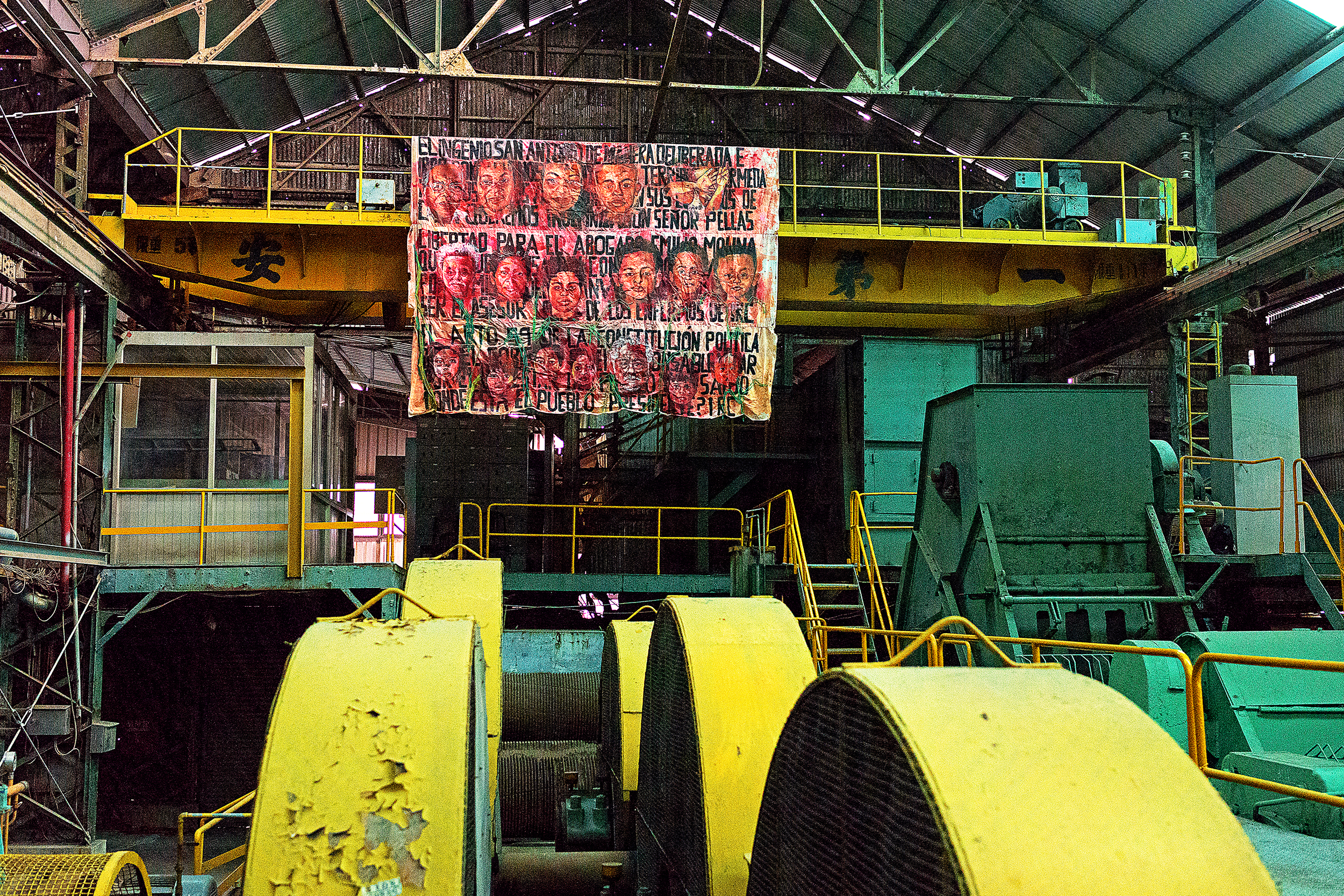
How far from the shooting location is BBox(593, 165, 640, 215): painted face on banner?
1534 cm

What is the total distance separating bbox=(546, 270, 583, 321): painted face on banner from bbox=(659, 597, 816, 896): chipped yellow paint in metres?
10.4

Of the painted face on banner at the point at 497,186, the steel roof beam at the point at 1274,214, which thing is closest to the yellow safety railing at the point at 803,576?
the painted face on banner at the point at 497,186

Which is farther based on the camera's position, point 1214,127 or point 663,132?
point 663,132

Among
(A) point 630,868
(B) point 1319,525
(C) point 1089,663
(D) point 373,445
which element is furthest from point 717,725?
(D) point 373,445

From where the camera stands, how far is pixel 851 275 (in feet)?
55.0

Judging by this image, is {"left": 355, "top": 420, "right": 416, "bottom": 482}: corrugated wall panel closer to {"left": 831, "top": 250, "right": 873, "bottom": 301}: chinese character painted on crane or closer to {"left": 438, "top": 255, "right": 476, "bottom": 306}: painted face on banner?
{"left": 438, "top": 255, "right": 476, "bottom": 306}: painted face on banner

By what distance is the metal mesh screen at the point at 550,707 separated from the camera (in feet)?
37.7

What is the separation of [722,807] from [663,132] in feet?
73.7

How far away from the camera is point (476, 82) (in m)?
25.1

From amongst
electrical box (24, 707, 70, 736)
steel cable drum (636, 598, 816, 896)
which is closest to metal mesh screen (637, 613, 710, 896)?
steel cable drum (636, 598, 816, 896)

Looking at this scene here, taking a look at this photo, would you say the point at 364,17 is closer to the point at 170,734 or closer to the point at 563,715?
the point at 170,734

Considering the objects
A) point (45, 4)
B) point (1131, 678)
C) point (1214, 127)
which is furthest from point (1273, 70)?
point (45, 4)

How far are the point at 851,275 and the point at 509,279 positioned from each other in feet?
17.7

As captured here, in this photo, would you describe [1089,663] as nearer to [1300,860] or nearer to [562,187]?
[1300,860]
